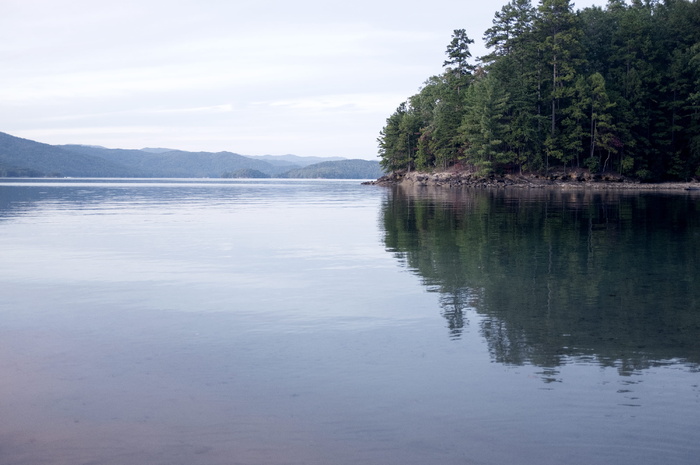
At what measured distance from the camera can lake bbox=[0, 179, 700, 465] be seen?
6.40m

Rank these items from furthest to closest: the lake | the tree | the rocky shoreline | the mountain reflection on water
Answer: the tree < the rocky shoreline < the mountain reflection on water < the lake

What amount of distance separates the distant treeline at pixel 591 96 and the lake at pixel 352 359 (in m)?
75.3

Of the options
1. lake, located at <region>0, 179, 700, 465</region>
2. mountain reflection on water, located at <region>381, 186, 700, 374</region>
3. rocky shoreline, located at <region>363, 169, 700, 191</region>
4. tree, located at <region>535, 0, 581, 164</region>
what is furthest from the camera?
tree, located at <region>535, 0, 581, 164</region>

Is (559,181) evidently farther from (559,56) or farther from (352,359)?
(352,359)

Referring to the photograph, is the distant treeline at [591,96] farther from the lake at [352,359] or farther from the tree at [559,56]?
the lake at [352,359]

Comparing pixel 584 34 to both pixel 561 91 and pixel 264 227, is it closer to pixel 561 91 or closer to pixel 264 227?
pixel 561 91

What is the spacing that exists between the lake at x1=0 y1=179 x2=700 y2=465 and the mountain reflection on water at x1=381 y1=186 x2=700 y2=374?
8 centimetres

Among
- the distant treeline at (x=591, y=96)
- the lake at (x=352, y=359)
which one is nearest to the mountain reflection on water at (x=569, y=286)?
the lake at (x=352, y=359)

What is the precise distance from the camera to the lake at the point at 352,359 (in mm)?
6398

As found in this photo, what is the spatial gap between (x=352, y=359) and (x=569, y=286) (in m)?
7.92

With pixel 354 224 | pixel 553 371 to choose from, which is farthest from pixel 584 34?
pixel 553 371

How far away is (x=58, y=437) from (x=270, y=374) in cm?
286

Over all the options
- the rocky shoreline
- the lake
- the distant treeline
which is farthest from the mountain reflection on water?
the distant treeline

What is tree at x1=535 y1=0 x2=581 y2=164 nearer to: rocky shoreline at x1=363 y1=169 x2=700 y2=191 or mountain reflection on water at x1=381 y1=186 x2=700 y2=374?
rocky shoreline at x1=363 y1=169 x2=700 y2=191
